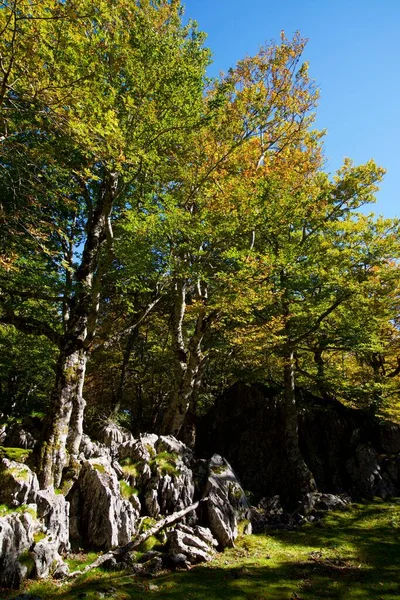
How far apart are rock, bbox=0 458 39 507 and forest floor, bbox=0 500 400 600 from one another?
208cm

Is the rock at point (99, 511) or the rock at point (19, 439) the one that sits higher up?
the rock at point (19, 439)

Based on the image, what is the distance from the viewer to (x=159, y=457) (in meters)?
13.3

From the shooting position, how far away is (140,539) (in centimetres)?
1020

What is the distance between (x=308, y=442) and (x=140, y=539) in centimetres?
1497

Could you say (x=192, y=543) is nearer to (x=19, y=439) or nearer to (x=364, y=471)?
(x=19, y=439)

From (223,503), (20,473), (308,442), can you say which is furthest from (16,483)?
(308,442)

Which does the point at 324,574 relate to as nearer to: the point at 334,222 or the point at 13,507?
the point at 13,507

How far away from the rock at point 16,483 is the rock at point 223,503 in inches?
233

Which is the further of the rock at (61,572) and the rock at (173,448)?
the rock at (173,448)

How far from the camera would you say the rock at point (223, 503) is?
11422 mm

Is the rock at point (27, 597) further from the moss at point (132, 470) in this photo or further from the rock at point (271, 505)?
the rock at point (271, 505)

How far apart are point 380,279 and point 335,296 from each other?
102 inches

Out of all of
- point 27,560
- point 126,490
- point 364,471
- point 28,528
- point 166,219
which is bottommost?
point 27,560

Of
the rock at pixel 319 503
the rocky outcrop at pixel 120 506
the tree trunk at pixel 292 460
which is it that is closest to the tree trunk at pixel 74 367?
the rocky outcrop at pixel 120 506
